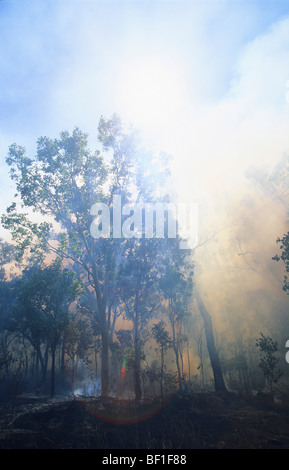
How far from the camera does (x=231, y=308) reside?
141 feet

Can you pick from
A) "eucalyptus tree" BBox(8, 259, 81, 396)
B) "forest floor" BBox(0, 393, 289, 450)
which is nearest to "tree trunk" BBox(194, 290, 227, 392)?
"forest floor" BBox(0, 393, 289, 450)

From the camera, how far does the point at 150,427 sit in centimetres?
1027

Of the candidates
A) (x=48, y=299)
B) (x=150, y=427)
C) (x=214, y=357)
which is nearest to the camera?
(x=150, y=427)

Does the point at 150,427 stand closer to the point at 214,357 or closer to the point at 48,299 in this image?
the point at 214,357

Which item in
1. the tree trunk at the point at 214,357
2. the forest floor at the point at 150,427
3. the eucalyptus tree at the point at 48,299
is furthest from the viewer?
the eucalyptus tree at the point at 48,299

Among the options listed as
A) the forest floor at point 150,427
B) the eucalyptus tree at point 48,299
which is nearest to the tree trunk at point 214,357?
the forest floor at point 150,427

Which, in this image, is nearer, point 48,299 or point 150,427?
point 150,427

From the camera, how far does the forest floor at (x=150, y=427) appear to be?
823 cm

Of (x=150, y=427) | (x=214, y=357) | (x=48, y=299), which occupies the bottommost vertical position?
(x=150, y=427)

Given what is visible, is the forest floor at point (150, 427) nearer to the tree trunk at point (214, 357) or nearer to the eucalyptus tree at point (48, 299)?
the tree trunk at point (214, 357)

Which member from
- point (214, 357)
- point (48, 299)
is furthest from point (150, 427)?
point (48, 299)

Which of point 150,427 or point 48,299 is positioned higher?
point 48,299
